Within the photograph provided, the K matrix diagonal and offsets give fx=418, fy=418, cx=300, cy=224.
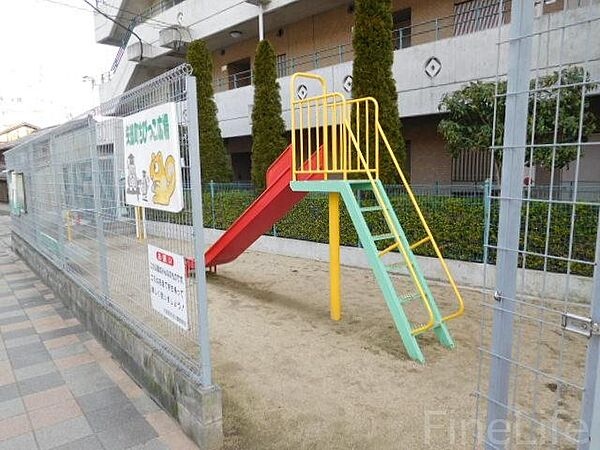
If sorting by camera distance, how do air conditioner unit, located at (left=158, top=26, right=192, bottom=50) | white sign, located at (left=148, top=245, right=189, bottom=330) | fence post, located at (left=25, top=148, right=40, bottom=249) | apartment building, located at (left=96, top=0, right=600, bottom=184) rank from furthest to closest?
air conditioner unit, located at (left=158, top=26, right=192, bottom=50)
apartment building, located at (left=96, top=0, right=600, bottom=184)
fence post, located at (left=25, top=148, right=40, bottom=249)
white sign, located at (left=148, top=245, right=189, bottom=330)

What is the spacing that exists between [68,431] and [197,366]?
980 millimetres

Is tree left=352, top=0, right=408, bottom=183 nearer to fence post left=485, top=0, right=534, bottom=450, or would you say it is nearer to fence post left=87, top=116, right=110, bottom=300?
fence post left=87, top=116, right=110, bottom=300

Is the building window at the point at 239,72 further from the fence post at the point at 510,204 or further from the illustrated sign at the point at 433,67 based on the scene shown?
the fence post at the point at 510,204

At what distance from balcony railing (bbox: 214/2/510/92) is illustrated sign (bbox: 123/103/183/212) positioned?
5.52 metres

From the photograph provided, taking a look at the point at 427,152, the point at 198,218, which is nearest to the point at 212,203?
the point at 427,152

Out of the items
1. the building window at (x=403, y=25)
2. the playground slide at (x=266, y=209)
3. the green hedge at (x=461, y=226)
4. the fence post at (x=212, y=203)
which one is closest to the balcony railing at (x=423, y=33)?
the building window at (x=403, y=25)

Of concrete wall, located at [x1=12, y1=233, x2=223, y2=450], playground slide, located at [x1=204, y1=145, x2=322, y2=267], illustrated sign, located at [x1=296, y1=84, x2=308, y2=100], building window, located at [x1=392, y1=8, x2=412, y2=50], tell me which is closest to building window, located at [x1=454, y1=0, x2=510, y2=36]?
building window, located at [x1=392, y1=8, x2=412, y2=50]

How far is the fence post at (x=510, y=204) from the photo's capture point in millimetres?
1580

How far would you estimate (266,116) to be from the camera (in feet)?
31.3

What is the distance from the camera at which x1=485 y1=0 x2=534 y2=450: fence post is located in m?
1.58

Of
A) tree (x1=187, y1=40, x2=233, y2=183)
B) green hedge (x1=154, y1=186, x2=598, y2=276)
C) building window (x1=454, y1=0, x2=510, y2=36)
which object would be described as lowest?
green hedge (x1=154, y1=186, x2=598, y2=276)

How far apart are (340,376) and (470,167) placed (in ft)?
22.9

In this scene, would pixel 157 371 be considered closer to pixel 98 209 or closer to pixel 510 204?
pixel 98 209

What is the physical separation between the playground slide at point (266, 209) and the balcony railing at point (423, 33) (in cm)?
390
